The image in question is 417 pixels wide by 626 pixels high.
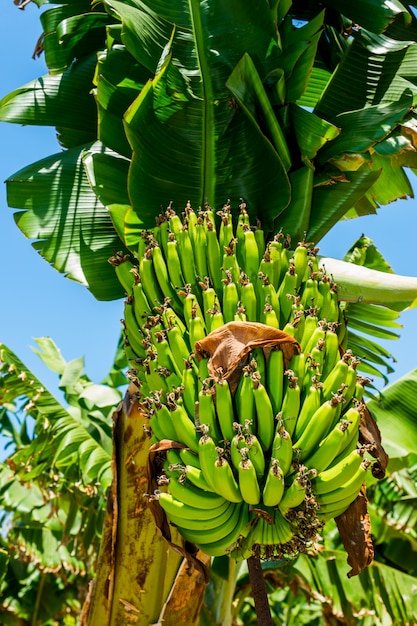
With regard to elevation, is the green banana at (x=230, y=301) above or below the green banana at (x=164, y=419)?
above

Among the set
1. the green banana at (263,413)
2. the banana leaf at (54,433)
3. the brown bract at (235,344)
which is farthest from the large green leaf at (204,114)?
the banana leaf at (54,433)

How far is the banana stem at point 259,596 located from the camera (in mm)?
1576

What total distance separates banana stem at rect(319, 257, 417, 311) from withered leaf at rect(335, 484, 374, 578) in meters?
0.57

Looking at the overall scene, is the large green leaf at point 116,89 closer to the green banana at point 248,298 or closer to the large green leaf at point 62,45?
the large green leaf at point 62,45

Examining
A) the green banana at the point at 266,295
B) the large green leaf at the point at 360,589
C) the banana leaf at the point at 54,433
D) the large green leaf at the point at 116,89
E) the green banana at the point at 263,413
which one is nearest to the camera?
the green banana at the point at 263,413

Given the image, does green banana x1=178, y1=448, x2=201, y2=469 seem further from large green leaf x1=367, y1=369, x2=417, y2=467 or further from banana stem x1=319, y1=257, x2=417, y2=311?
large green leaf x1=367, y1=369, x2=417, y2=467

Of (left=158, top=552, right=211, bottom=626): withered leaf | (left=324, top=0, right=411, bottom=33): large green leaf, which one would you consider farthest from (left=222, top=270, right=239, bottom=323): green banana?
(left=324, top=0, right=411, bottom=33): large green leaf

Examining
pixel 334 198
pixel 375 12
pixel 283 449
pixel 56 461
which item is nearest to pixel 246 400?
pixel 283 449

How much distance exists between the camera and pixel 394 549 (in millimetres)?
6461

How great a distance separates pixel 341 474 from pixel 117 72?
1.60 meters

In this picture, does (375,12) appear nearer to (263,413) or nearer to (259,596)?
(263,413)

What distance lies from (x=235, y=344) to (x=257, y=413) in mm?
177

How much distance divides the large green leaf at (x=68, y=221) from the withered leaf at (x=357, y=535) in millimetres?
1274

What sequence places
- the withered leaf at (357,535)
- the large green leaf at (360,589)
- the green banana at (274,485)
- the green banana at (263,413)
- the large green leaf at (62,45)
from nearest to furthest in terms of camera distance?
the green banana at (274,485)
the green banana at (263,413)
the withered leaf at (357,535)
the large green leaf at (62,45)
the large green leaf at (360,589)
